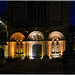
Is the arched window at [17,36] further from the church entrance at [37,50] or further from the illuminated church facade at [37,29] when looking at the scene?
the church entrance at [37,50]

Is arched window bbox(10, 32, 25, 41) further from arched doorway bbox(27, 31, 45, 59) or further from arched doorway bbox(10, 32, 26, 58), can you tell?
arched doorway bbox(27, 31, 45, 59)

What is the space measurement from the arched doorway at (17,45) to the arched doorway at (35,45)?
3.70 ft

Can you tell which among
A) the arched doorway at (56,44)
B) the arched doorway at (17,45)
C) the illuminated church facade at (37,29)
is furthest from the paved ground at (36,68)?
the arched doorway at (17,45)

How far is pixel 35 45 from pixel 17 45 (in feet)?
11.2

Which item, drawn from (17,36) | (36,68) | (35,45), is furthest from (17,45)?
(36,68)

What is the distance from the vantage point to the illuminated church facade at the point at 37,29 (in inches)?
826

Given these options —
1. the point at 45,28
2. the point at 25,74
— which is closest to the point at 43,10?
the point at 45,28

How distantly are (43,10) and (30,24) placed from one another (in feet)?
11.9

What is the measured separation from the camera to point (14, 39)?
70.9 ft

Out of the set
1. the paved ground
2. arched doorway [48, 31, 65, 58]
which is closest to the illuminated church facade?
arched doorway [48, 31, 65, 58]

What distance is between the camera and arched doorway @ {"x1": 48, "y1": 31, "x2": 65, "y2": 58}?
20844 millimetres

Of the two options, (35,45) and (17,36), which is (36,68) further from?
(17,36)

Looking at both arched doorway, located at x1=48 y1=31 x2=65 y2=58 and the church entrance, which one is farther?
the church entrance

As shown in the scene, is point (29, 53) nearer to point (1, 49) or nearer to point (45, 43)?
point (45, 43)
